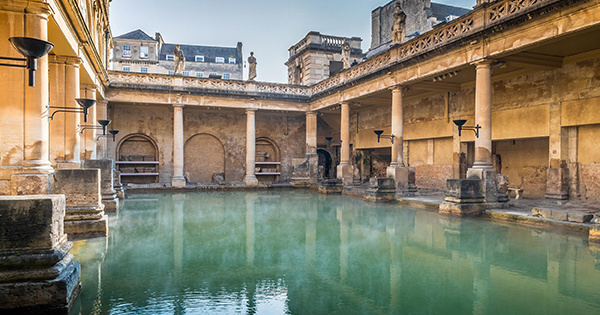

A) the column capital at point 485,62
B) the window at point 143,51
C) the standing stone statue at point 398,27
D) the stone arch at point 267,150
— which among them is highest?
the window at point 143,51

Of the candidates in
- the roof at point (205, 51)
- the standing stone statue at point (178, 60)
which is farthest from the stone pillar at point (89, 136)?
the roof at point (205, 51)

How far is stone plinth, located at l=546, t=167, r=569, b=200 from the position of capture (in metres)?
12.0

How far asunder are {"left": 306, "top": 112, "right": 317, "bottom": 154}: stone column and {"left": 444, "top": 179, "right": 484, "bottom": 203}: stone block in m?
11.1

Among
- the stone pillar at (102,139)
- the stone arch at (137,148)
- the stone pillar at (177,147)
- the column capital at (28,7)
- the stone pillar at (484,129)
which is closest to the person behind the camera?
the column capital at (28,7)

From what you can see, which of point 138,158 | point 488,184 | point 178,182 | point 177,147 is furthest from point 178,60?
point 488,184

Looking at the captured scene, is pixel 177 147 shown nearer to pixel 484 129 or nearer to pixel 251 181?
pixel 251 181

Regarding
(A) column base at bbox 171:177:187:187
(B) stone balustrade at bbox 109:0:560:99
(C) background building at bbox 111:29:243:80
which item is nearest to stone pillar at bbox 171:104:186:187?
(A) column base at bbox 171:177:187:187

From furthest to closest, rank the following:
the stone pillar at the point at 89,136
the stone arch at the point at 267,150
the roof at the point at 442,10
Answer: the roof at the point at 442,10 < the stone arch at the point at 267,150 < the stone pillar at the point at 89,136

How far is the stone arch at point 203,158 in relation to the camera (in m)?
23.5

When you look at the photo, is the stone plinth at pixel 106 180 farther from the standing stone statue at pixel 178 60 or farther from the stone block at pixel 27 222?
the standing stone statue at pixel 178 60

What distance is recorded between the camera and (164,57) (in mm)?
46719

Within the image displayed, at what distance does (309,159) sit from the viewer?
67.9ft

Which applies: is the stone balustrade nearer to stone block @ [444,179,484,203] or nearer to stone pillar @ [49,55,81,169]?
stone block @ [444,179,484,203]

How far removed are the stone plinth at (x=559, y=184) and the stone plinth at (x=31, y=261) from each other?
13224mm
